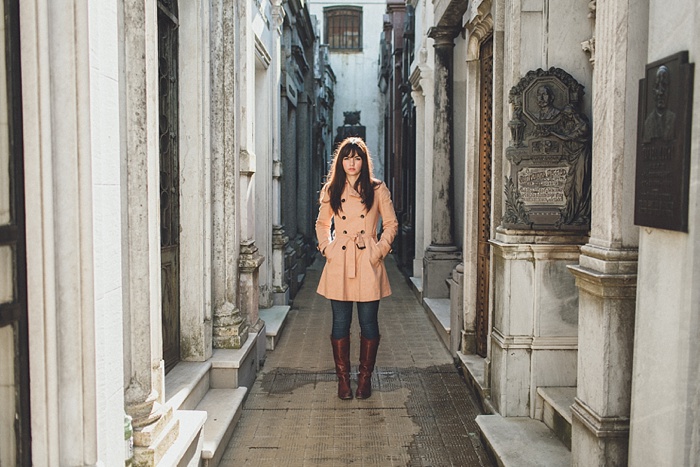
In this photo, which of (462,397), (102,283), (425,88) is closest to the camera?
(102,283)

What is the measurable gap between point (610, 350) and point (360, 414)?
2.62m

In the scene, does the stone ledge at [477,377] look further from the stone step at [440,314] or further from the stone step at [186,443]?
the stone step at [186,443]

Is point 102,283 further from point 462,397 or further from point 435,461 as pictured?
point 462,397

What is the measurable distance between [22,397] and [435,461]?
2.97m

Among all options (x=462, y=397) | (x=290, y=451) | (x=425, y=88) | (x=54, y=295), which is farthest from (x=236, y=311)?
(x=425, y=88)

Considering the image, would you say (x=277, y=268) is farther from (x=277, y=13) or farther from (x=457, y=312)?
(x=277, y=13)

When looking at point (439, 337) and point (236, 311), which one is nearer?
point (236, 311)

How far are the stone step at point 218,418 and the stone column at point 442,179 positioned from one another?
4.85m

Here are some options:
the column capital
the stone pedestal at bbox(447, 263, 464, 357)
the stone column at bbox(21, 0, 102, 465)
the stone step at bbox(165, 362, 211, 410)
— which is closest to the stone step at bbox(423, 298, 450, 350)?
the stone pedestal at bbox(447, 263, 464, 357)

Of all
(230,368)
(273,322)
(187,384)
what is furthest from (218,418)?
(273,322)

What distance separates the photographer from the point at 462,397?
5.97 metres

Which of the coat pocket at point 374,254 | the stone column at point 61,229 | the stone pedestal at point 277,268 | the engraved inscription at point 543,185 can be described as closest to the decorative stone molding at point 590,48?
the engraved inscription at point 543,185

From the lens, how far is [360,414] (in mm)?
5504

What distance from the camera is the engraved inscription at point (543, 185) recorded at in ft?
15.6
